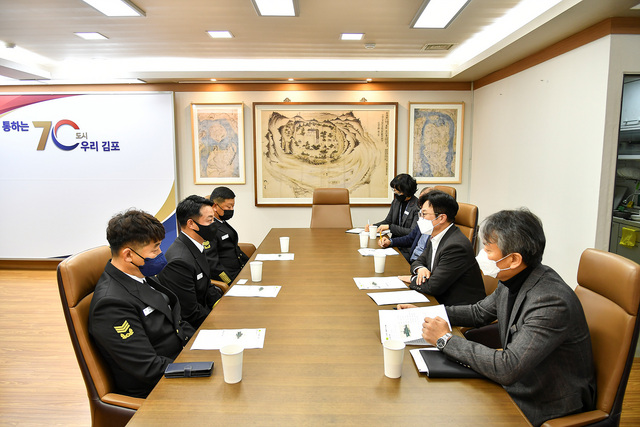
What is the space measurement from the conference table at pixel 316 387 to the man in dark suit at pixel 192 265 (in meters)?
0.44

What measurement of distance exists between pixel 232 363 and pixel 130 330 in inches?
20.5

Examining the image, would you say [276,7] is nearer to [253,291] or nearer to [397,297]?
[253,291]

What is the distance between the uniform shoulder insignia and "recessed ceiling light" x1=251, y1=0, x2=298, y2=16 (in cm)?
253

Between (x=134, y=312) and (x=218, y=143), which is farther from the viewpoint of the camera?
(x=218, y=143)

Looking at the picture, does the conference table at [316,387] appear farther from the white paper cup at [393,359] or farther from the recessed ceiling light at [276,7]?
the recessed ceiling light at [276,7]

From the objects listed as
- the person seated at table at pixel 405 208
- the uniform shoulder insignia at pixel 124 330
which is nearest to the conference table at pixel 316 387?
the uniform shoulder insignia at pixel 124 330

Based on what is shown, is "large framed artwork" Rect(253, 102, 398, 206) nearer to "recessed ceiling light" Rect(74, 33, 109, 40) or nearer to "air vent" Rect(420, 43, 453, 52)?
"air vent" Rect(420, 43, 453, 52)

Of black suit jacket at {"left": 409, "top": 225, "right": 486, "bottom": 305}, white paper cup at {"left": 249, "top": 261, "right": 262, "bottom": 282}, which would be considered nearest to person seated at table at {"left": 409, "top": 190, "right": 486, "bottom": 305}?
black suit jacket at {"left": 409, "top": 225, "right": 486, "bottom": 305}

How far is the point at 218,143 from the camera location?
5723 mm

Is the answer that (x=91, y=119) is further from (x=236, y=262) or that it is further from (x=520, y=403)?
(x=520, y=403)

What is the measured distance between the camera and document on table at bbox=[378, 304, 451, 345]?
168 centimetres

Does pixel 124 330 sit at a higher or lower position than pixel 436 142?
lower

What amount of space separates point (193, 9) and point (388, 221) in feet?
9.76

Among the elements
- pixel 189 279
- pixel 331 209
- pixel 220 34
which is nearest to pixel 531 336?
pixel 189 279
